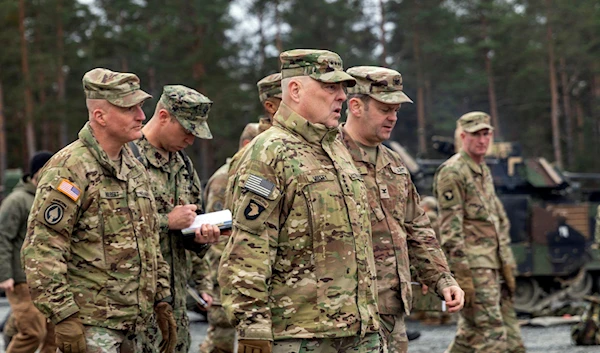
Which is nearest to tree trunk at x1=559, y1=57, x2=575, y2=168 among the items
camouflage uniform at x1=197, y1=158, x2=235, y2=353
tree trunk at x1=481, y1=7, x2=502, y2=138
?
tree trunk at x1=481, y1=7, x2=502, y2=138

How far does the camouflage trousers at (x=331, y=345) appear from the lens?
4238mm

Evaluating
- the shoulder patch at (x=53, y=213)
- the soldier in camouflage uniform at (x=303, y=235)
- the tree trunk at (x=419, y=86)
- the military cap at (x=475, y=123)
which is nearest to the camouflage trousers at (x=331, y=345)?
the soldier in camouflage uniform at (x=303, y=235)

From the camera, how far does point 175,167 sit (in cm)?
612

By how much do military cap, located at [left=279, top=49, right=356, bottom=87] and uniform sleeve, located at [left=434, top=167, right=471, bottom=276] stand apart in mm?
3717

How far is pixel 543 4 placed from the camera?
36.0 meters

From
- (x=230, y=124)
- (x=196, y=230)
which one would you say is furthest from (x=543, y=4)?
(x=196, y=230)

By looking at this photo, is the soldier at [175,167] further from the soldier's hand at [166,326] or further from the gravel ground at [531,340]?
the gravel ground at [531,340]

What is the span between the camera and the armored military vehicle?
633 inches

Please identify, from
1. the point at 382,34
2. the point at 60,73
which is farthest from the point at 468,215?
the point at 382,34

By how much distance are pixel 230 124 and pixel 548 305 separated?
18158 millimetres

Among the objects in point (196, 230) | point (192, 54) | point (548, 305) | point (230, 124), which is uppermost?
point (192, 54)

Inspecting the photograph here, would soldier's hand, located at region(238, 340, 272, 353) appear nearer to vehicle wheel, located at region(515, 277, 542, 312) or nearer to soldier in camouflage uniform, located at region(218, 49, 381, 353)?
soldier in camouflage uniform, located at region(218, 49, 381, 353)

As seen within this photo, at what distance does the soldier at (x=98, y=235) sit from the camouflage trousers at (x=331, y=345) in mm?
1011

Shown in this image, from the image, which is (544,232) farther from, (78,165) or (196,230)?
(78,165)
